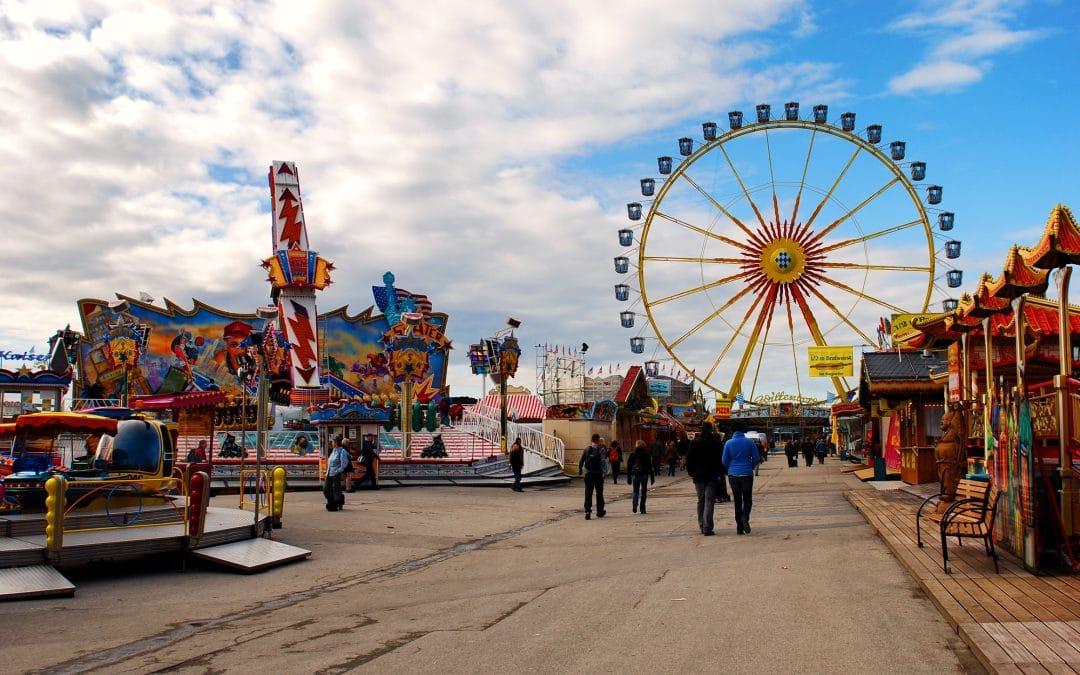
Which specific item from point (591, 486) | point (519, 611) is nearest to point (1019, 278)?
point (519, 611)

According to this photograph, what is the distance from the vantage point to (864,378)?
27.4 metres

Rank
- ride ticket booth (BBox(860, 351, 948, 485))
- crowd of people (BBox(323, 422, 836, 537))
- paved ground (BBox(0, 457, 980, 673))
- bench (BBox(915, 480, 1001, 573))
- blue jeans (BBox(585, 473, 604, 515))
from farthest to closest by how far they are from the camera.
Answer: ride ticket booth (BBox(860, 351, 948, 485)) < blue jeans (BBox(585, 473, 604, 515)) < crowd of people (BBox(323, 422, 836, 537)) < bench (BBox(915, 480, 1001, 573)) < paved ground (BBox(0, 457, 980, 673))

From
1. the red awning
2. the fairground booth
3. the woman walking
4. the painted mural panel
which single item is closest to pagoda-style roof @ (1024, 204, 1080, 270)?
the fairground booth

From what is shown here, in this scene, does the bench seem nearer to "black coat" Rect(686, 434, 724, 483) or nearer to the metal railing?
"black coat" Rect(686, 434, 724, 483)

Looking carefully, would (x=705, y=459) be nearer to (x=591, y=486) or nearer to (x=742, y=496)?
(x=742, y=496)

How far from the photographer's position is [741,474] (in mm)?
14664

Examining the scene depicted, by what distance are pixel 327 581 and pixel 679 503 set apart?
1259cm

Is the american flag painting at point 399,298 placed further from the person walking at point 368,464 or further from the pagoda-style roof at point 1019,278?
the pagoda-style roof at point 1019,278

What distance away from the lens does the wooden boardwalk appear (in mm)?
5652

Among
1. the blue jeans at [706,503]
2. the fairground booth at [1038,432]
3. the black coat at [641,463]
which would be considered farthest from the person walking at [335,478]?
the fairground booth at [1038,432]

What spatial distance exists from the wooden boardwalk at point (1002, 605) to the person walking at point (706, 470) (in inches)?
125

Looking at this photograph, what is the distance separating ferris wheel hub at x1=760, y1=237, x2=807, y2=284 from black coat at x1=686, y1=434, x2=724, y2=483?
26.4 m

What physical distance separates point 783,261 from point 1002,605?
111ft

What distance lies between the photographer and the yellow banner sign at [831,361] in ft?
130
